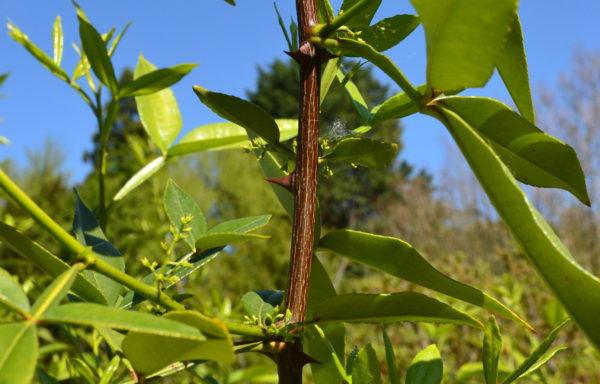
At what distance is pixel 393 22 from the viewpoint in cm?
39

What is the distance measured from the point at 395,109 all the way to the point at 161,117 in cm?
33

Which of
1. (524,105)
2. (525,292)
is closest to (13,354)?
(524,105)

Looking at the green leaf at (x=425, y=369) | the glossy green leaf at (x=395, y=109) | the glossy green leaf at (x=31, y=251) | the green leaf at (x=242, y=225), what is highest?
the glossy green leaf at (x=395, y=109)

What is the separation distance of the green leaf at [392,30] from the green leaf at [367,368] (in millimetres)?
200

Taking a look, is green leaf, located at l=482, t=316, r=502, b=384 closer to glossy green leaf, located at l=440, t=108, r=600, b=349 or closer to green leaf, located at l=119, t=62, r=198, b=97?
glossy green leaf, located at l=440, t=108, r=600, b=349

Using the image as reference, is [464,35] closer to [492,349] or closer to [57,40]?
[492,349]

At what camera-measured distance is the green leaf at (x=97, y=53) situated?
50 centimetres

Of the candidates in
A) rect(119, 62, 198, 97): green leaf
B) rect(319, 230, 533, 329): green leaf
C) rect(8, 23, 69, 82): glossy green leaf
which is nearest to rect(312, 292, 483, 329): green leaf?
rect(319, 230, 533, 329): green leaf

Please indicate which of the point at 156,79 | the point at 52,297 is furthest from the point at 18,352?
the point at 156,79

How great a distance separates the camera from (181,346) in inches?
9.8

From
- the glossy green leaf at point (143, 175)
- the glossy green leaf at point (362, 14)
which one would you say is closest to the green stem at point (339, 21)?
the glossy green leaf at point (362, 14)

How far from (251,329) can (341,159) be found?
0.45 feet

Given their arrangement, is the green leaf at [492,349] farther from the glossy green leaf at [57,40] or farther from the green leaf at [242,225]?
the glossy green leaf at [57,40]

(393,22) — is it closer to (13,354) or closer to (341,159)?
(341,159)
